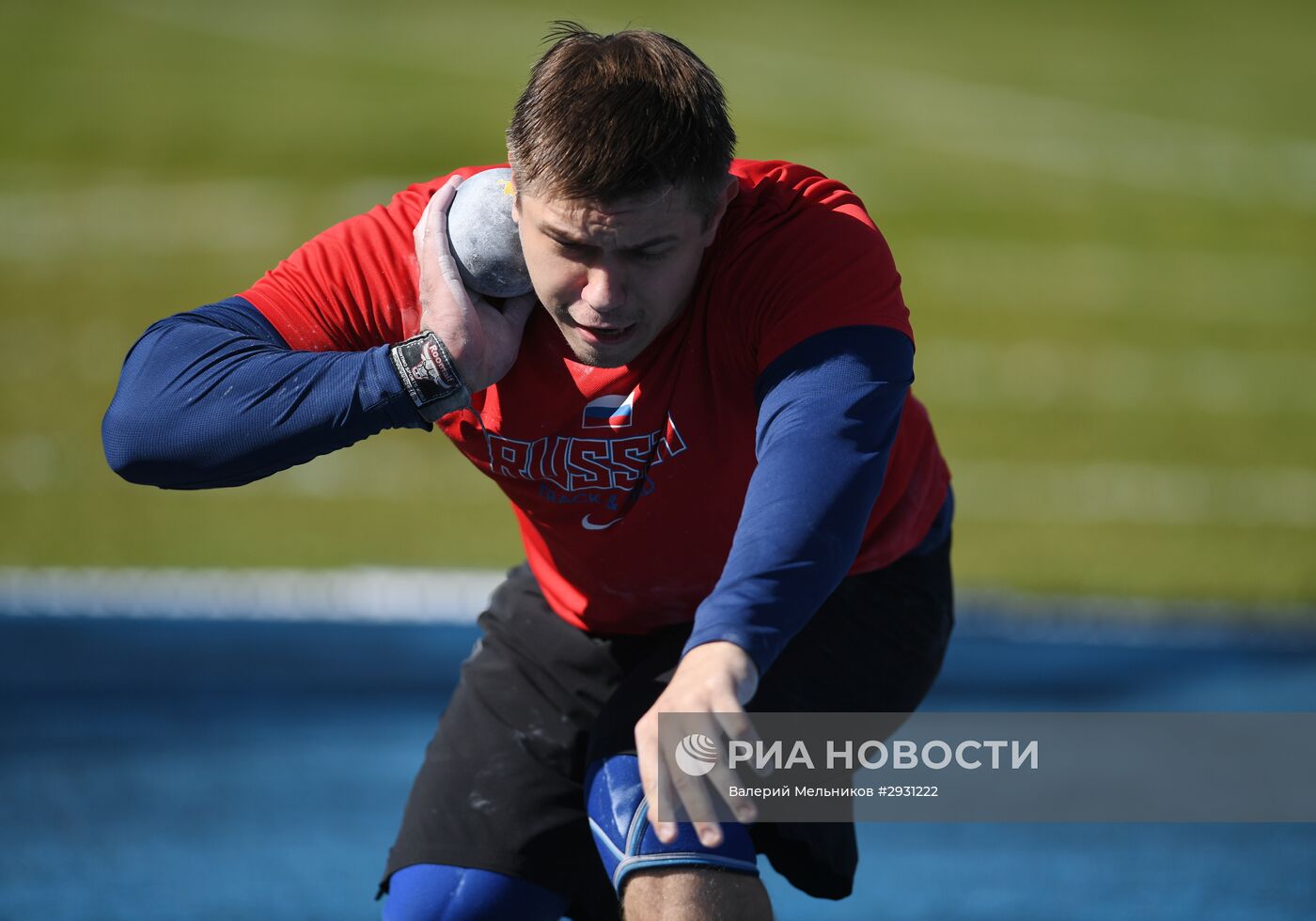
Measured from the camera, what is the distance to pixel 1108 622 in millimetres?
8312

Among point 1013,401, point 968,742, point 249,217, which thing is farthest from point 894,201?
point 968,742

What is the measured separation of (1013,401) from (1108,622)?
3539 millimetres

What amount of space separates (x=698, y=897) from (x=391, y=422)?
3.58ft

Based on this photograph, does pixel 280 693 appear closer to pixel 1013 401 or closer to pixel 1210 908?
pixel 1210 908

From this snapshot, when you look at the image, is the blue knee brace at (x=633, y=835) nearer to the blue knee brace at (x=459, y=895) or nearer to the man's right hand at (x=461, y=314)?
the blue knee brace at (x=459, y=895)

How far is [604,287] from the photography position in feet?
10.4

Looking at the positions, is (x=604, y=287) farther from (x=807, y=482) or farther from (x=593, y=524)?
(x=593, y=524)

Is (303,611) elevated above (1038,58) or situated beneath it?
situated beneath

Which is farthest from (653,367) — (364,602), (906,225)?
(906,225)

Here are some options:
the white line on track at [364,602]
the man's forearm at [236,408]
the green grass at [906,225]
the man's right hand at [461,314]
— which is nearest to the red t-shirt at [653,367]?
the man's right hand at [461,314]

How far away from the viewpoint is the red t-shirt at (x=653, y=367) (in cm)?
332

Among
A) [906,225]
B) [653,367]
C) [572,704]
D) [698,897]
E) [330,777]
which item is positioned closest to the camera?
[698,897]

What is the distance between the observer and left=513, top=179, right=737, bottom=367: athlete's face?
3.11 metres

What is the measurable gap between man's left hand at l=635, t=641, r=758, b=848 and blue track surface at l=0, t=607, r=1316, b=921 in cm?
302
